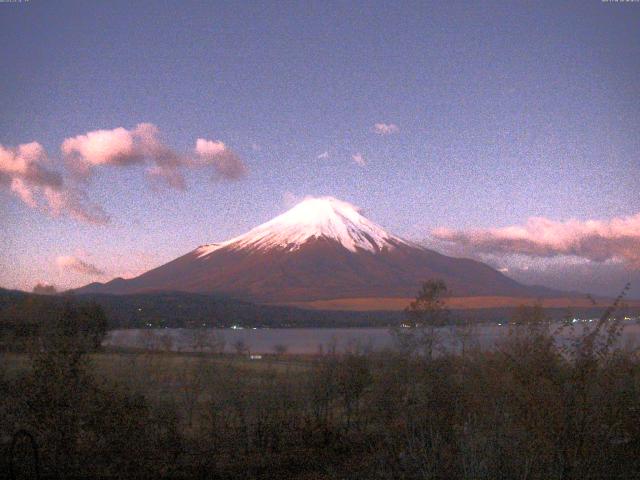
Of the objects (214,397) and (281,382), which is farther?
(281,382)

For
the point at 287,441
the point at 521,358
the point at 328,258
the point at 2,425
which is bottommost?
the point at 287,441

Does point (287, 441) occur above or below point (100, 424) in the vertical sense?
below

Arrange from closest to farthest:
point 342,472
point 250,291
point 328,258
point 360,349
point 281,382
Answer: point 342,472 → point 281,382 → point 360,349 → point 250,291 → point 328,258

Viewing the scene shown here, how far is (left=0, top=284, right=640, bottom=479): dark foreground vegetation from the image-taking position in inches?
274

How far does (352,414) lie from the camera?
16172 millimetres

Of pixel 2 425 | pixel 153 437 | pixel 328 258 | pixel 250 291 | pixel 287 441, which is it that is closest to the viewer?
pixel 2 425

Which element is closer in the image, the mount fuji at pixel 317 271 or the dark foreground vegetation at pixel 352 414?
the dark foreground vegetation at pixel 352 414

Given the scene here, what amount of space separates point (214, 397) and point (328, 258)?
129411 millimetres

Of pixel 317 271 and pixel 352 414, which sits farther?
pixel 317 271

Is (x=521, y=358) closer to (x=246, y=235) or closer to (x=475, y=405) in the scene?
(x=475, y=405)

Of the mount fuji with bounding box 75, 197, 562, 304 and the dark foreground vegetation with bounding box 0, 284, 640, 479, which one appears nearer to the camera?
the dark foreground vegetation with bounding box 0, 284, 640, 479

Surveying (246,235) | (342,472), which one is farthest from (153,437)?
(246,235)

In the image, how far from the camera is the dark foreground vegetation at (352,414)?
6957 millimetres

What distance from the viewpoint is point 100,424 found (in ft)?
32.0
